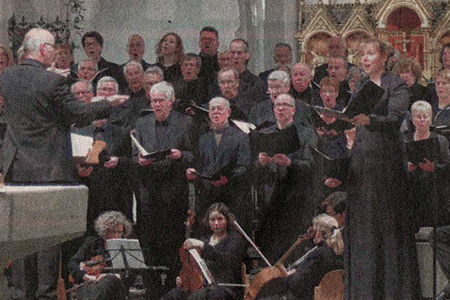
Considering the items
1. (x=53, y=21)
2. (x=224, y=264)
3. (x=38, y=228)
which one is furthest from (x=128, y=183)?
(x=38, y=228)

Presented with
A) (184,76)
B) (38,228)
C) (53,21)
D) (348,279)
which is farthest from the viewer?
(53,21)

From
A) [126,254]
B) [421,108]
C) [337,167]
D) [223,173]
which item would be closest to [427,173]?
[421,108]

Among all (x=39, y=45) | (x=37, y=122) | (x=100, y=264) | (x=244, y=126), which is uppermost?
(x=39, y=45)

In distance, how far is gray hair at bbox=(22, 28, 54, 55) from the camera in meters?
6.45

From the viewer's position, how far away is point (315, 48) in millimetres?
10219

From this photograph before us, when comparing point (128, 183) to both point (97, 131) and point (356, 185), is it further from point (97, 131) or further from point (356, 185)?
point (356, 185)

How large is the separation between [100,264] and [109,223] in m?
0.28

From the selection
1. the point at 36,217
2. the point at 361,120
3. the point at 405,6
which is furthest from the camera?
the point at 405,6

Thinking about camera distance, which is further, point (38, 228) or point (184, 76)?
point (184, 76)

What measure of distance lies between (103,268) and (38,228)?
11.1ft

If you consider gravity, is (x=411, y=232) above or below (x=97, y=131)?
below

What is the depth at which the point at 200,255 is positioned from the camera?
7.74 metres

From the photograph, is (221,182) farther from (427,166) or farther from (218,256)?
(427,166)

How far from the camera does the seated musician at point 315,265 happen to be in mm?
7637
